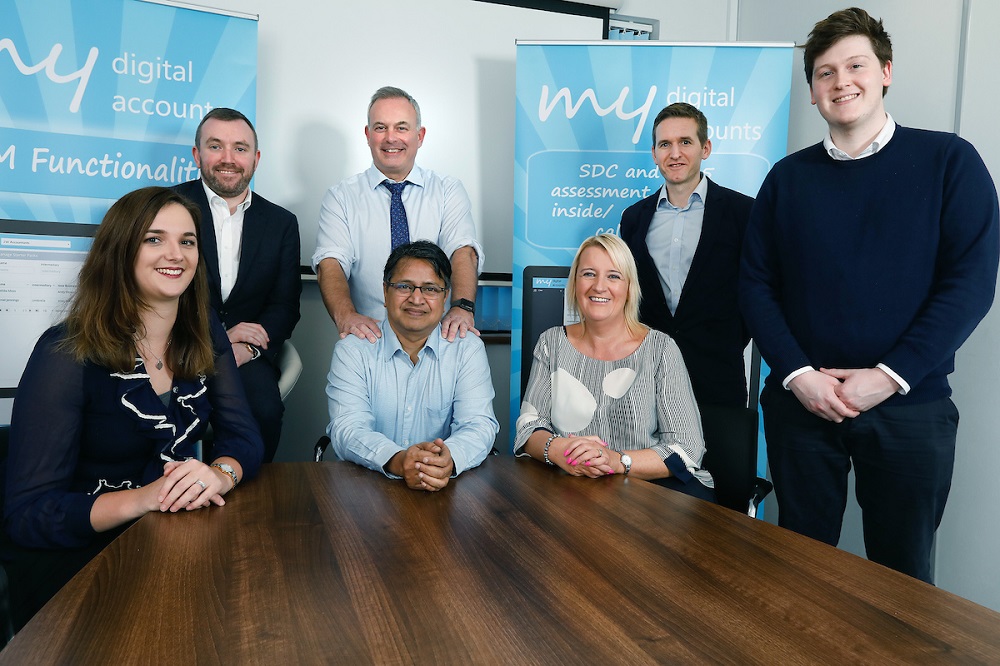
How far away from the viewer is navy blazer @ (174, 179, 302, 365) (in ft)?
9.49

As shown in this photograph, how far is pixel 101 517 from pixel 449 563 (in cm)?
77

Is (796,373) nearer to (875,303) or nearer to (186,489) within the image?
(875,303)

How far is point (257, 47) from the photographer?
3541mm

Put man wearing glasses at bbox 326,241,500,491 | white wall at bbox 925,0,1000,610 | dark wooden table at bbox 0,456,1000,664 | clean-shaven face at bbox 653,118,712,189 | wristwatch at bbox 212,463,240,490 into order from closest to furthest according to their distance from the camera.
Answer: dark wooden table at bbox 0,456,1000,664
wristwatch at bbox 212,463,240,490
man wearing glasses at bbox 326,241,500,491
white wall at bbox 925,0,1000,610
clean-shaven face at bbox 653,118,712,189

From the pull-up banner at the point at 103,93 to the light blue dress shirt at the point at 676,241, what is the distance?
1.94m

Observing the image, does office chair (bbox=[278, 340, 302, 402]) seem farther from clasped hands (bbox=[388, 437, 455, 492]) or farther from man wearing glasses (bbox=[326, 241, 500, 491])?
clasped hands (bbox=[388, 437, 455, 492])

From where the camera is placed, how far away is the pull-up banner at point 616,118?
11.5ft

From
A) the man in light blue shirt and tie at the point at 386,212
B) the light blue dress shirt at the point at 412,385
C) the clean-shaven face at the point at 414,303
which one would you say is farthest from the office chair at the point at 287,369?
the clean-shaven face at the point at 414,303

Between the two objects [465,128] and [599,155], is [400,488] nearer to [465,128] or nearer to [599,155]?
[599,155]

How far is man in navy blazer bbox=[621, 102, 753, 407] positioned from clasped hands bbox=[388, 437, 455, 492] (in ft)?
4.80

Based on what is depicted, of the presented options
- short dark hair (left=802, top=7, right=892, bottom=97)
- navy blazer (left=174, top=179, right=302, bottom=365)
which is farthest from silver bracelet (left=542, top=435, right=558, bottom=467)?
navy blazer (left=174, top=179, right=302, bottom=365)

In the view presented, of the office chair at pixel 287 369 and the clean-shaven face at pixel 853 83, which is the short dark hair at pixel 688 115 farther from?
the office chair at pixel 287 369

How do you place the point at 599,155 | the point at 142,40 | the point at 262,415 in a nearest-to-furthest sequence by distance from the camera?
the point at 262,415, the point at 142,40, the point at 599,155

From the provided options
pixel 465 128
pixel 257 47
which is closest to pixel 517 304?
pixel 465 128
